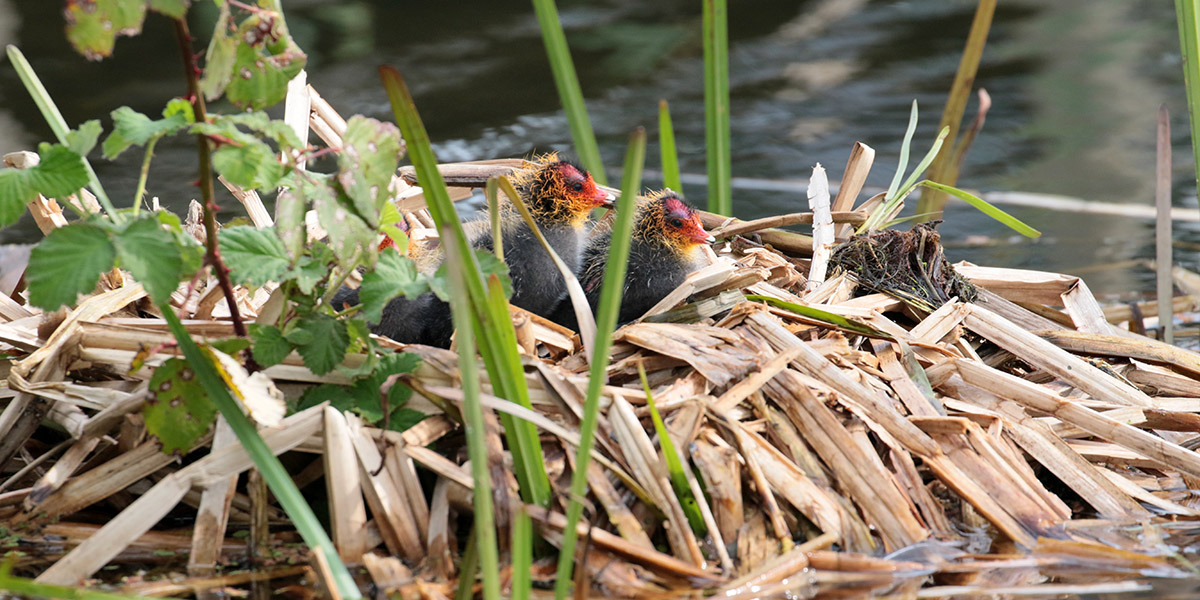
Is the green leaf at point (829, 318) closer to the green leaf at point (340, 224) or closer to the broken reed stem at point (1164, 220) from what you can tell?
the green leaf at point (340, 224)

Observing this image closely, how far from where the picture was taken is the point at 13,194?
1426 mm

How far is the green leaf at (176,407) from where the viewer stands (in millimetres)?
1459

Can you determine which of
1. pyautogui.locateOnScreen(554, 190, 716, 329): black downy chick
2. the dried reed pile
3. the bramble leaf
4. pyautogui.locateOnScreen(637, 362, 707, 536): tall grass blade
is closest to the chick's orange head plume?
pyautogui.locateOnScreen(554, 190, 716, 329): black downy chick

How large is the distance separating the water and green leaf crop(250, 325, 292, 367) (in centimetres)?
252

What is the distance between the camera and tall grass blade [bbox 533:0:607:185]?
210 cm

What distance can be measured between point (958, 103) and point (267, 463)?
2127mm

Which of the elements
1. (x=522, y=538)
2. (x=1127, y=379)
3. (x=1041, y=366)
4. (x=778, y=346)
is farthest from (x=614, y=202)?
(x=522, y=538)

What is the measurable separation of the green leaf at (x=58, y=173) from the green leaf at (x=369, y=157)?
344mm

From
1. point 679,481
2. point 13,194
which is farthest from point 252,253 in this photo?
point 679,481

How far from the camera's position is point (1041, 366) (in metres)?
2.04

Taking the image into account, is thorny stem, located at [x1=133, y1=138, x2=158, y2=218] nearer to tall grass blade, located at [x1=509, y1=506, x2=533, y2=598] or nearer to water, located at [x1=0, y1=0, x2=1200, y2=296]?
tall grass blade, located at [x1=509, y1=506, x2=533, y2=598]

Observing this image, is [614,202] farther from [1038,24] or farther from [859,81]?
[1038,24]

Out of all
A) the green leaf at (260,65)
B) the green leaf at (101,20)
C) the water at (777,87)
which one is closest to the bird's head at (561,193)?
the green leaf at (260,65)

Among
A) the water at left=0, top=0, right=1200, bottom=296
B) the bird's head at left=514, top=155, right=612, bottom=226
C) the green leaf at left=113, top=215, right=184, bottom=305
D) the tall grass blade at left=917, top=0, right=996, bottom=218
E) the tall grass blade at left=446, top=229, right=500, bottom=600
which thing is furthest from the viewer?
the water at left=0, top=0, right=1200, bottom=296
